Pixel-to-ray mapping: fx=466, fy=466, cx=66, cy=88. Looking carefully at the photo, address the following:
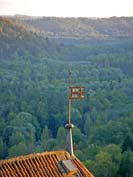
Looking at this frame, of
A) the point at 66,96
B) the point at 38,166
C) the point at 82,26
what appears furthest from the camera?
the point at 82,26

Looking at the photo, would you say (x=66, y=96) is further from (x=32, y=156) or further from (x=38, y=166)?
(x=38, y=166)

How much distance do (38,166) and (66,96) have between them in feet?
156

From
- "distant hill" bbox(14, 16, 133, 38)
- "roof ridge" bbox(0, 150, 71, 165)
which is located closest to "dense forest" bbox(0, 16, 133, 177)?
"distant hill" bbox(14, 16, 133, 38)

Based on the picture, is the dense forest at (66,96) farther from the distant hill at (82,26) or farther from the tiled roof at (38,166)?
the tiled roof at (38,166)

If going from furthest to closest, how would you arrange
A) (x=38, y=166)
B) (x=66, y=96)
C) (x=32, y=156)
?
(x=66, y=96)
(x=32, y=156)
(x=38, y=166)

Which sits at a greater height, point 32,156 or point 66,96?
point 66,96

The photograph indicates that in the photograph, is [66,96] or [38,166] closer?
[38,166]

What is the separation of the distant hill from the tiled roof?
395ft

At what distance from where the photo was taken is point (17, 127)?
1731 inches

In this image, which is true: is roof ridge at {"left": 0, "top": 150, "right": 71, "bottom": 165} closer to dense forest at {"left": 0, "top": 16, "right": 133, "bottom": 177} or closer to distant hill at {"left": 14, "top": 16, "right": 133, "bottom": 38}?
dense forest at {"left": 0, "top": 16, "right": 133, "bottom": 177}

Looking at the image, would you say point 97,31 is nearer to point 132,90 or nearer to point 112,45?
point 112,45

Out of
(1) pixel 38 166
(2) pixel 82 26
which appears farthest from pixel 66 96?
(2) pixel 82 26

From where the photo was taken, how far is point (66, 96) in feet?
199

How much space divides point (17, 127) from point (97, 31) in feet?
325
